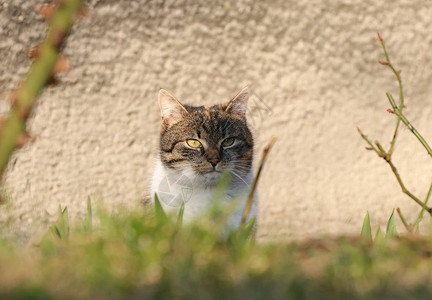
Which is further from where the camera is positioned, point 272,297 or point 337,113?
point 337,113

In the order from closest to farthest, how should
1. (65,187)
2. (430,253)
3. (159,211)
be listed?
1. (430,253)
2. (159,211)
3. (65,187)

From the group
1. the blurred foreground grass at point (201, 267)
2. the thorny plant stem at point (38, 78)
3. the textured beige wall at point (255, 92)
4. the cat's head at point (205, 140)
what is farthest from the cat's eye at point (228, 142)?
the thorny plant stem at point (38, 78)

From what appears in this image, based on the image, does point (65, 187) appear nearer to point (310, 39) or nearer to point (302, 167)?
point (302, 167)

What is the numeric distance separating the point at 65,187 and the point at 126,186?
16.6 inches

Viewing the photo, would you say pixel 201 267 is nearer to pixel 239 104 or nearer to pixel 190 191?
pixel 190 191

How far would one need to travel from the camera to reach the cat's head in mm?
2783

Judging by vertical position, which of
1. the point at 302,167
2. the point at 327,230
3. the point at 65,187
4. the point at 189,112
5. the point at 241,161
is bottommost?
the point at 327,230

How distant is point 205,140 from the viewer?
2.89 meters

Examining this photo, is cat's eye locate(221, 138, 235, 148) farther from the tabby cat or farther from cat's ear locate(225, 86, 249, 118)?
cat's ear locate(225, 86, 249, 118)

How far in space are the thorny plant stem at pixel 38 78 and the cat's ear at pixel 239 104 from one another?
1656mm

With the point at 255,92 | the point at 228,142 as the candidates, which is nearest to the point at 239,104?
the point at 228,142

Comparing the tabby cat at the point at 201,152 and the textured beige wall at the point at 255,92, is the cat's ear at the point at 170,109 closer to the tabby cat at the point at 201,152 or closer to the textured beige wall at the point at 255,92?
the tabby cat at the point at 201,152

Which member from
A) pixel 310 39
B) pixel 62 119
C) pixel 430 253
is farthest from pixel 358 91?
pixel 430 253

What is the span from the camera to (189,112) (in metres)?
2.95
